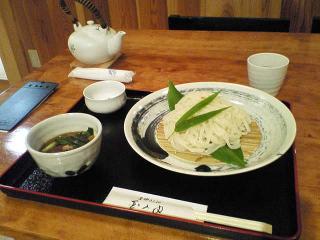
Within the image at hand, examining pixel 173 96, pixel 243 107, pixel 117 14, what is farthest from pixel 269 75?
pixel 117 14

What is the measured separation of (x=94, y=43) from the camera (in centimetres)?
133

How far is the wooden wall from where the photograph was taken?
2.24m

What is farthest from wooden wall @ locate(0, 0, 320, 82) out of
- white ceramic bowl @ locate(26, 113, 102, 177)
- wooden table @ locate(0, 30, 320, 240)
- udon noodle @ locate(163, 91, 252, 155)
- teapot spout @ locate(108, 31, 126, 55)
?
white ceramic bowl @ locate(26, 113, 102, 177)

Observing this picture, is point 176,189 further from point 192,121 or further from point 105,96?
point 105,96

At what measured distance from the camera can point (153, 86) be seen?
3.99 feet

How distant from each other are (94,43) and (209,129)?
0.74 metres

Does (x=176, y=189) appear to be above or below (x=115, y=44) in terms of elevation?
below

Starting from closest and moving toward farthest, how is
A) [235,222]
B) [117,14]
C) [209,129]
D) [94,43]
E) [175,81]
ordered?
1. [235,222]
2. [209,129]
3. [175,81]
4. [94,43]
5. [117,14]

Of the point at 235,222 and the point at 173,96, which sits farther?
the point at 173,96

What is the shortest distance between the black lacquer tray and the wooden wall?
1.77 metres

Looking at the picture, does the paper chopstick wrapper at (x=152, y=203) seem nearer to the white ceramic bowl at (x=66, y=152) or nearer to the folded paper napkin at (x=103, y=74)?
the white ceramic bowl at (x=66, y=152)

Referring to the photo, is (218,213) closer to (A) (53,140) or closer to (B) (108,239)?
(B) (108,239)

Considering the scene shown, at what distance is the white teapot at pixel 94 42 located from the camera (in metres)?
1.34

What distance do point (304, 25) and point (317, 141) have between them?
167 cm
